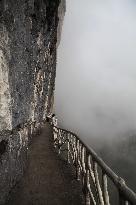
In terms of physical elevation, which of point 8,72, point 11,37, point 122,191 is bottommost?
point 122,191

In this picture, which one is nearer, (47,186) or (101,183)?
(101,183)

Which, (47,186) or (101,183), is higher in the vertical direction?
(47,186)

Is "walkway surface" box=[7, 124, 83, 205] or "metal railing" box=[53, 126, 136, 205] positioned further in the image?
"walkway surface" box=[7, 124, 83, 205]

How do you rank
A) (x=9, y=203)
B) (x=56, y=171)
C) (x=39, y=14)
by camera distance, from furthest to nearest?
(x=39, y=14), (x=56, y=171), (x=9, y=203)

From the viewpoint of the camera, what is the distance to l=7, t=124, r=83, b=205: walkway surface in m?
9.29

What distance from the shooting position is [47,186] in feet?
35.1

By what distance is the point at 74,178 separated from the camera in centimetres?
1125

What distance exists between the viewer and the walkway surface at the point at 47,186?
9288 millimetres

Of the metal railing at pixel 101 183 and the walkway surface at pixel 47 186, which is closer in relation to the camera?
the metal railing at pixel 101 183

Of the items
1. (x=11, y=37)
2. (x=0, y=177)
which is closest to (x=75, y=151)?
(x=0, y=177)

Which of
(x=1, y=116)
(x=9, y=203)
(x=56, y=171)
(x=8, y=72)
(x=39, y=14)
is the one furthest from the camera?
(x=39, y=14)

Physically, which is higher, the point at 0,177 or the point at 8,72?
the point at 8,72

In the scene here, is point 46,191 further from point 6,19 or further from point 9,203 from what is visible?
point 6,19

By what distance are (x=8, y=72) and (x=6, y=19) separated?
1.24 metres
